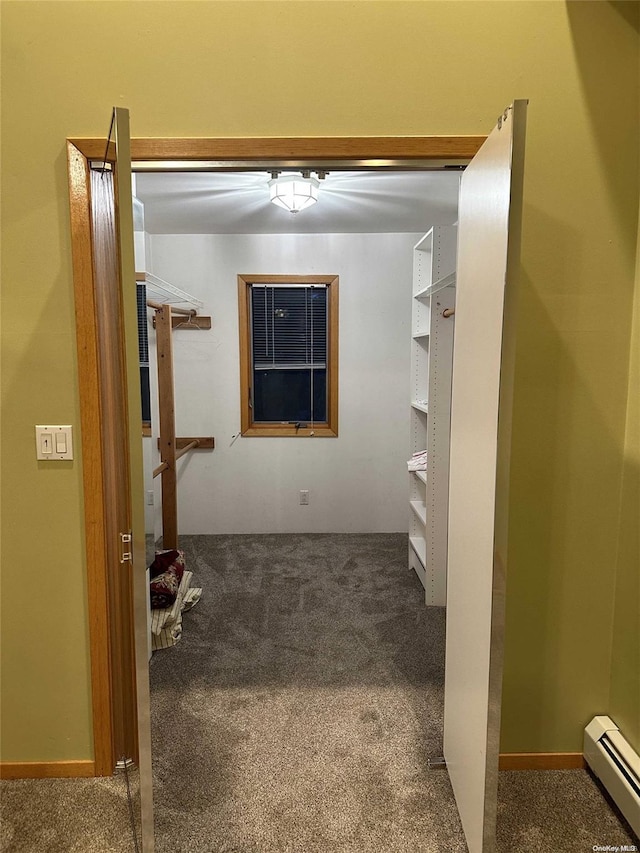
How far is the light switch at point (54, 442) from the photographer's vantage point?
5.11ft

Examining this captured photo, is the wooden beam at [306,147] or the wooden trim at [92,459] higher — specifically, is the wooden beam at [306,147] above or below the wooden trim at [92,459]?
above

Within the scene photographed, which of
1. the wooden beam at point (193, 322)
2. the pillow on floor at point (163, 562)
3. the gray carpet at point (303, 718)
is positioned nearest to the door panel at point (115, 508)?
the gray carpet at point (303, 718)

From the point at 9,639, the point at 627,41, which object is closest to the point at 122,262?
the point at 9,639

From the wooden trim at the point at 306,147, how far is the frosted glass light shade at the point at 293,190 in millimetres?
1168

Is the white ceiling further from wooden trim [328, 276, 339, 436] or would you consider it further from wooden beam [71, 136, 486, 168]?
wooden beam [71, 136, 486, 168]

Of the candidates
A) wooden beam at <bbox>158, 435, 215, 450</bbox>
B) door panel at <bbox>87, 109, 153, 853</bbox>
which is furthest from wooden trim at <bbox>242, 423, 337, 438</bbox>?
door panel at <bbox>87, 109, 153, 853</bbox>

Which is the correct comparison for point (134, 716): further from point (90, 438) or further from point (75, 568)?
point (90, 438)

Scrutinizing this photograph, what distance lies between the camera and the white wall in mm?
3881

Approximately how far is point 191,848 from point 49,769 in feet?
1.93

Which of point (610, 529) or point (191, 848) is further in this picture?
point (610, 529)

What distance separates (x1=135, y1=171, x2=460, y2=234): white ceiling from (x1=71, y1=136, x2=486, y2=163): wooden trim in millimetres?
645

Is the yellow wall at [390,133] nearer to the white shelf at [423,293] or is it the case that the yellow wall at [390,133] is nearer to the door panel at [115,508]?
the door panel at [115,508]

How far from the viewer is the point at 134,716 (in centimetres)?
162

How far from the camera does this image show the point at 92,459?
1.56 metres
